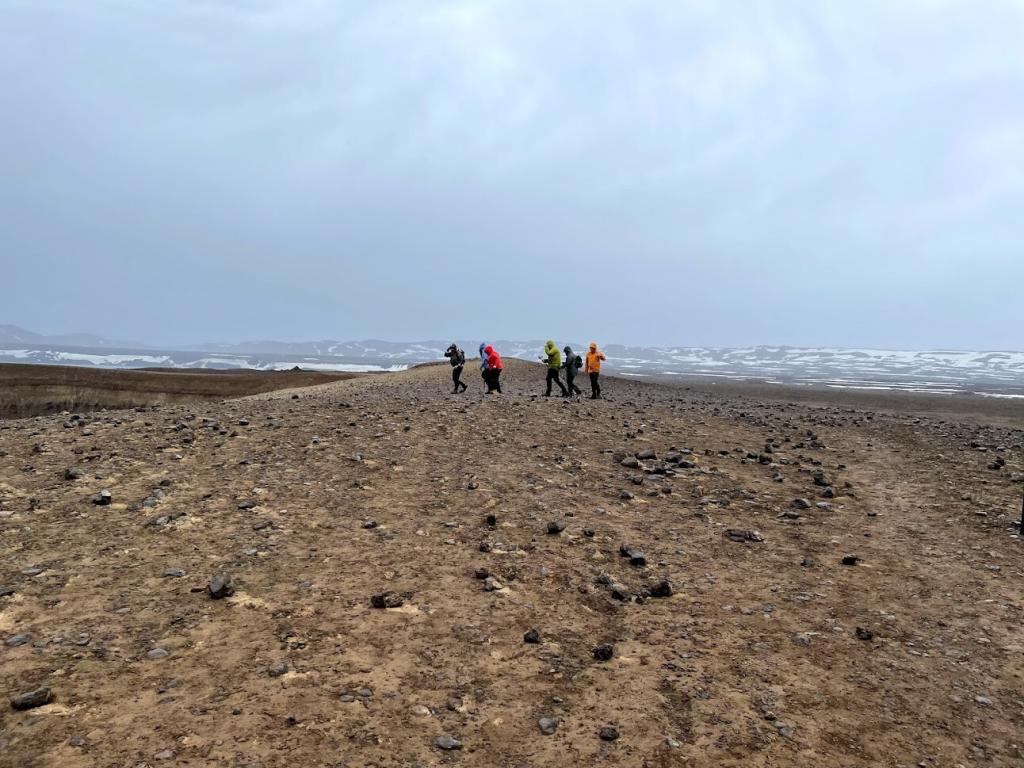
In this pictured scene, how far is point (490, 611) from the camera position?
6.35 metres

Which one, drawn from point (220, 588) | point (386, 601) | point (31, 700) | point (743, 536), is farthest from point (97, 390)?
point (743, 536)

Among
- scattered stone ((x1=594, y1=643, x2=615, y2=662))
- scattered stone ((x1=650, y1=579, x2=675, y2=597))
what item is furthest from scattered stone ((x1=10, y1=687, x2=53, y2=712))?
scattered stone ((x1=650, y1=579, x2=675, y2=597))

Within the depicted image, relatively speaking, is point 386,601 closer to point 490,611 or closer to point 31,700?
point 490,611

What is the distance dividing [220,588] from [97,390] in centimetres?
4645

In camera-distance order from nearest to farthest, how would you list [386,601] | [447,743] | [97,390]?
[447,743] < [386,601] < [97,390]

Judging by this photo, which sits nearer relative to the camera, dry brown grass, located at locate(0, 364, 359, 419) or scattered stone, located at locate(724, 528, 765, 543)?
scattered stone, located at locate(724, 528, 765, 543)

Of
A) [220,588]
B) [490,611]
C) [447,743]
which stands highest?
[220,588]

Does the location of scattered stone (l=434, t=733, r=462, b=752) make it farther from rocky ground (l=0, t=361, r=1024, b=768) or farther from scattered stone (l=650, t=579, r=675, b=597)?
scattered stone (l=650, t=579, r=675, b=597)

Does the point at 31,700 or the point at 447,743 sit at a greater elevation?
the point at 31,700

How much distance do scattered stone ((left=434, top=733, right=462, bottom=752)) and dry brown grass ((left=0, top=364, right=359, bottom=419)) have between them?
41762 mm

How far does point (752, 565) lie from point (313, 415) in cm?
1226

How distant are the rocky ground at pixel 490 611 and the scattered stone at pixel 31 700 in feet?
0.04

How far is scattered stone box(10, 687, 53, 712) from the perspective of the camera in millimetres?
4434

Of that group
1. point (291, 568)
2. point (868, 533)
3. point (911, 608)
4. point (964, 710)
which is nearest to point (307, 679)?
point (291, 568)
